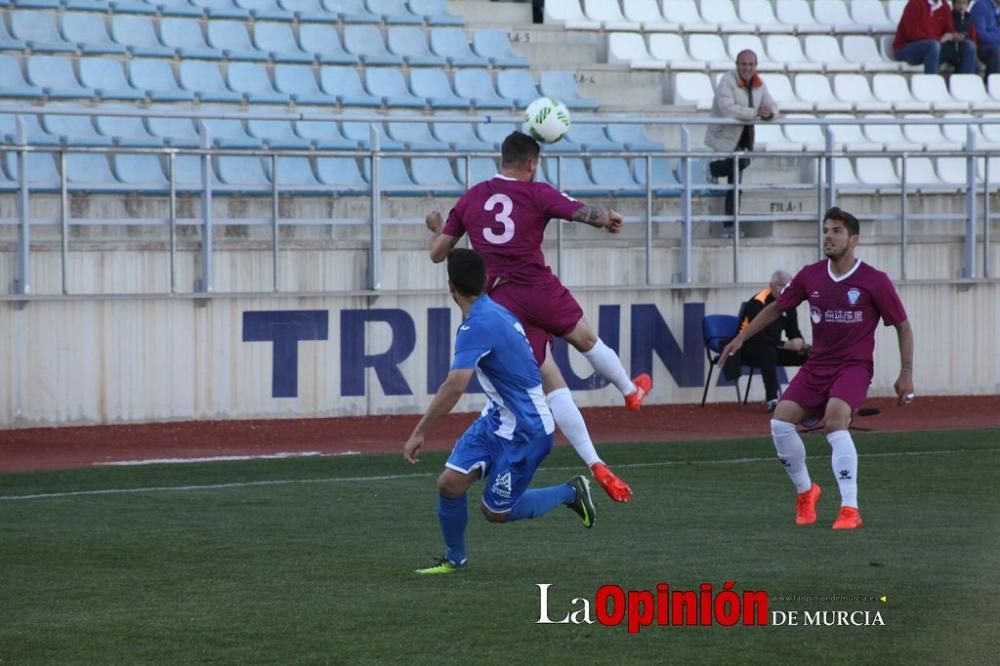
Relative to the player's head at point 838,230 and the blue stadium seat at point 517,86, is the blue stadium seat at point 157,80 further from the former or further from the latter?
the player's head at point 838,230

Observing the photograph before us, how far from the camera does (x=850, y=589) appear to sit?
25.9ft

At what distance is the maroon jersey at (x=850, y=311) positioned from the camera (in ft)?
34.1

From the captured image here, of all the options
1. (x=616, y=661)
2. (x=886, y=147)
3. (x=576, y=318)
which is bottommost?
(x=616, y=661)

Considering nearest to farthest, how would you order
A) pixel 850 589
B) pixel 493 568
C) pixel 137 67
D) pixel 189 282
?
pixel 850 589 → pixel 493 568 → pixel 189 282 → pixel 137 67

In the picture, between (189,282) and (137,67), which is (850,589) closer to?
(189,282)

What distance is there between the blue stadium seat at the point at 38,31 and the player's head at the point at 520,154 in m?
10.0

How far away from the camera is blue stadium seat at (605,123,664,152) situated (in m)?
21.0

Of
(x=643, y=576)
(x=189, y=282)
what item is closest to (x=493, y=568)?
(x=643, y=576)

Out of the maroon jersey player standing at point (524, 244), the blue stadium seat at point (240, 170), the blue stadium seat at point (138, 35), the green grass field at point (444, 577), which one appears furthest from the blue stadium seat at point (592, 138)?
the maroon jersey player standing at point (524, 244)

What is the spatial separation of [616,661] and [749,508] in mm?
4627

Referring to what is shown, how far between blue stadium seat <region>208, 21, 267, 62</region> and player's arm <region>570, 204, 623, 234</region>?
1082cm

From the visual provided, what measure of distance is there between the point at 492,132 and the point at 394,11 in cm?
279

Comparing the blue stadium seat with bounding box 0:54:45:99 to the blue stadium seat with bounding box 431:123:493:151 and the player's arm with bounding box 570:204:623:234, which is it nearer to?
the blue stadium seat with bounding box 431:123:493:151

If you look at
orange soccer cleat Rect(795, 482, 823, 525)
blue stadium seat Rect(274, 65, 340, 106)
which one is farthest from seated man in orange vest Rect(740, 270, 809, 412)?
orange soccer cleat Rect(795, 482, 823, 525)
